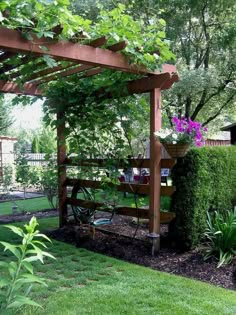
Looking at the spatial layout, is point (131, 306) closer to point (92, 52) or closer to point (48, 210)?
point (92, 52)

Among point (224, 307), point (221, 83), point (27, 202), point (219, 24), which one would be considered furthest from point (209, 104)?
point (224, 307)

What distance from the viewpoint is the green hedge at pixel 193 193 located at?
4.13 metres

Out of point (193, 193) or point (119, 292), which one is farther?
point (193, 193)

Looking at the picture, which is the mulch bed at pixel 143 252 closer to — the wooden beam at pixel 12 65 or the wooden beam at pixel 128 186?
the wooden beam at pixel 128 186

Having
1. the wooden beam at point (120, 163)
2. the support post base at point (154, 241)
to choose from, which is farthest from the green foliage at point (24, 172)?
the support post base at point (154, 241)

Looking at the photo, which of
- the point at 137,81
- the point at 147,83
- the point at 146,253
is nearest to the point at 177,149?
the point at 147,83

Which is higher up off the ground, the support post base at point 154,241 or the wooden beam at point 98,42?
the wooden beam at point 98,42

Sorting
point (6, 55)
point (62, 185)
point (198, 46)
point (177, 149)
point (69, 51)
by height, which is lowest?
point (62, 185)

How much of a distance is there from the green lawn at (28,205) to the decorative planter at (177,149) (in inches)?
186

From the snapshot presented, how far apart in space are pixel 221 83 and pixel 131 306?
31.0 ft

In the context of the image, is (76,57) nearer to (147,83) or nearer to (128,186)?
(147,83)

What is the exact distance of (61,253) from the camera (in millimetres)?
4250

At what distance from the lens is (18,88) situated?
5297 millimetres

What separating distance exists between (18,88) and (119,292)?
3.52 m
